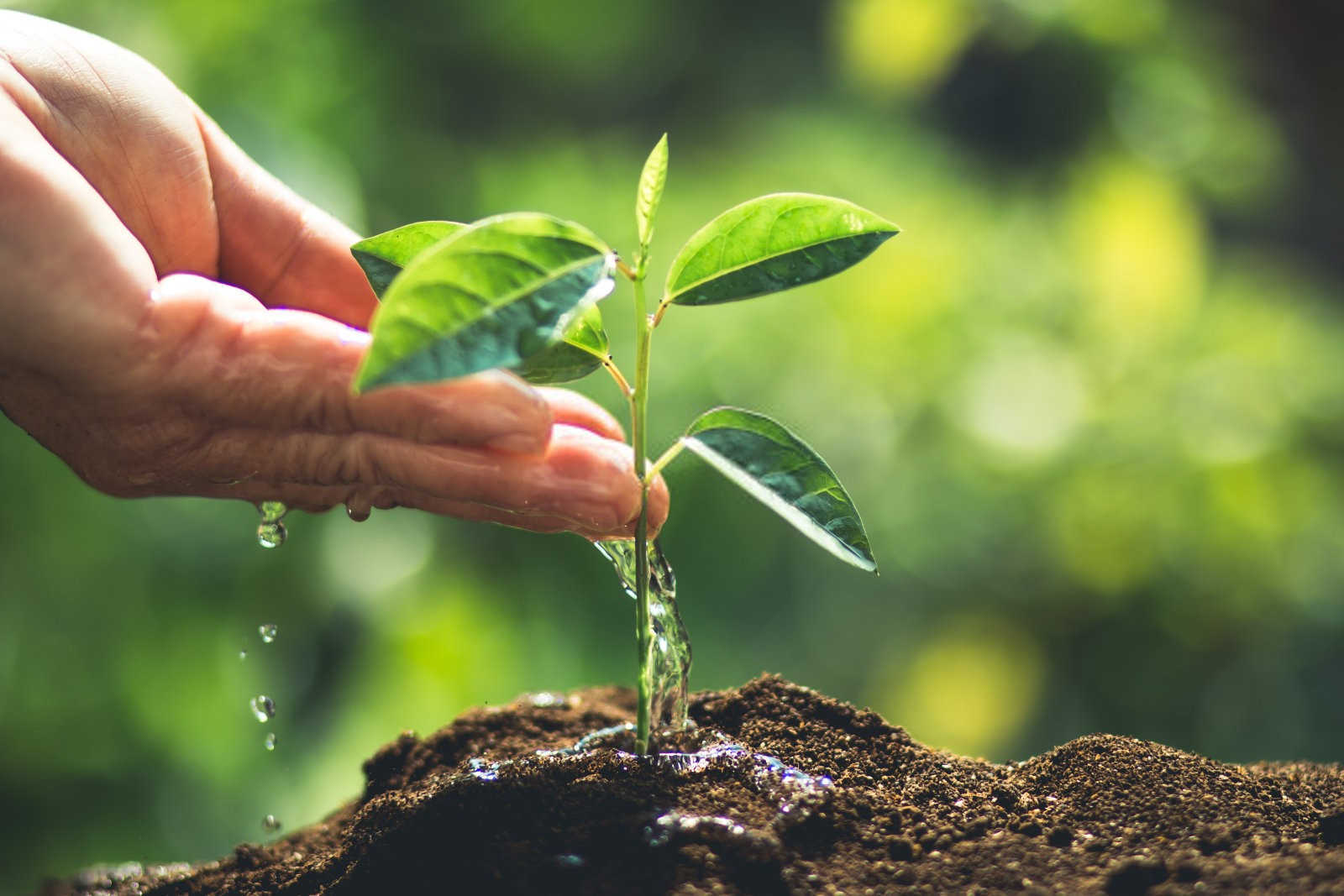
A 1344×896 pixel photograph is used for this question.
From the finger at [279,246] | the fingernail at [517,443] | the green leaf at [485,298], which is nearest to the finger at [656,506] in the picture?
the fingernail at [517,443]

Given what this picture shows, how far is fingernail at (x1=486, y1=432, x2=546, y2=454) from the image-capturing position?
81cm

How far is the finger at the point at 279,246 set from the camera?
3.97ft

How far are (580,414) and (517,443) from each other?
0.26 metres

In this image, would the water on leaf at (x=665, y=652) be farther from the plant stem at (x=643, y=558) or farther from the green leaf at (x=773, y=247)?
the green leaf at (x=773, y=247)

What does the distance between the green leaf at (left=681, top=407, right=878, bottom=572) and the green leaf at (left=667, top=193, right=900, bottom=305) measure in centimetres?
9

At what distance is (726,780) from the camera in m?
0.83

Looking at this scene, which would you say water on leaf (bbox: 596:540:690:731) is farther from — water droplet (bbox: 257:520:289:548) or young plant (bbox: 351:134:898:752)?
water droplet (bbox: 257:520:289:548)

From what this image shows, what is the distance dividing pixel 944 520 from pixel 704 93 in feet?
5.03

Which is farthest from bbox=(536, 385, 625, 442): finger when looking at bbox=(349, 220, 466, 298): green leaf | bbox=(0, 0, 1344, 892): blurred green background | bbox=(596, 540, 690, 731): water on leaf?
bbox=(0, 0, 1344, 892): blurred green background

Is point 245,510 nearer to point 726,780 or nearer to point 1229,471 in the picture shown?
point 726,780

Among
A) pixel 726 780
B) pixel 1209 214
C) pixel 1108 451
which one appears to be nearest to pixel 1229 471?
pixel 1108 451

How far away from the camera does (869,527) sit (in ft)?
6.57

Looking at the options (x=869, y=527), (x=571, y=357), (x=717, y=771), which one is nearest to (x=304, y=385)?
(x=571, y=357)

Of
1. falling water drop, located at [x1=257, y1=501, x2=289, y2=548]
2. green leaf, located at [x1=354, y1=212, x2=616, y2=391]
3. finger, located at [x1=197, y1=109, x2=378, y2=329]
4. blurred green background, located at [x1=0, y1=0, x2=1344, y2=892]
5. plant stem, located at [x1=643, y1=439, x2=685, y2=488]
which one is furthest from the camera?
blurred green background, located at [x1=0, y1=0, x2=1344, y2=892]
